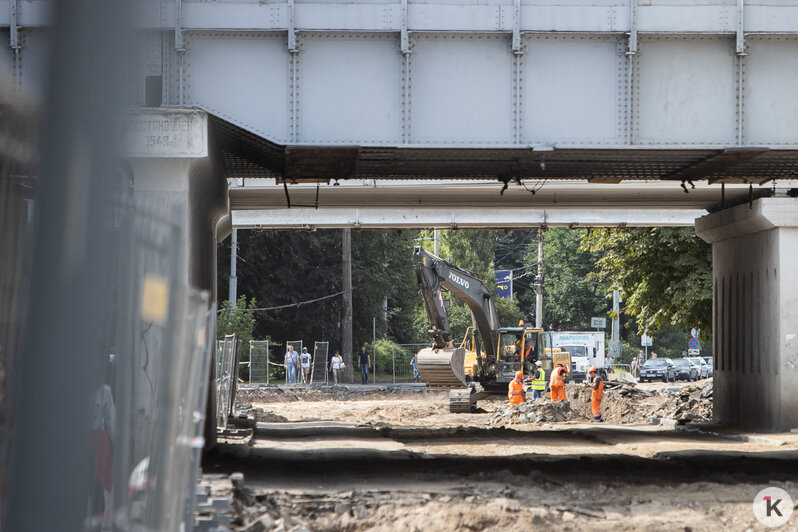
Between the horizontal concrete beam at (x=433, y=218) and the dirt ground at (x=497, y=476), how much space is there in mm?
6132

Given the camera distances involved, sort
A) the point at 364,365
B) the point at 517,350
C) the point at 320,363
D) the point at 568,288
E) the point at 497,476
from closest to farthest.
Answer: the point at 497,476, the point at 517,350, the point at 320,363, the point at 364,365, the point at 568,288

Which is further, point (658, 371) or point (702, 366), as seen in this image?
point (702, 366)

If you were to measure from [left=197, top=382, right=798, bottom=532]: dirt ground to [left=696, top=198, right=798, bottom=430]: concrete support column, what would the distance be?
1.05 metres

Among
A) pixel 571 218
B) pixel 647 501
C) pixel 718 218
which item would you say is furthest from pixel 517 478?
pixel 571 218

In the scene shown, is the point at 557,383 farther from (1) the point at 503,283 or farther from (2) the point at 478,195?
(1) the point at 503,283

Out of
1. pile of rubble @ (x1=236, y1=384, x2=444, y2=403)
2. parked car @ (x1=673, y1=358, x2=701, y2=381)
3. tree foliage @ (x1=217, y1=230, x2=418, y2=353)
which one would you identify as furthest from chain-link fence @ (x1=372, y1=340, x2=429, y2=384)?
parked car @ (x1=673, y1=358, x2=701, y2=381)

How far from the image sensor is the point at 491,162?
19203 millimetres

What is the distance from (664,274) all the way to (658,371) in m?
33.1

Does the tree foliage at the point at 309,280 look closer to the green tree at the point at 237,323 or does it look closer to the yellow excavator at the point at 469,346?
the green tree at the point at 237,323

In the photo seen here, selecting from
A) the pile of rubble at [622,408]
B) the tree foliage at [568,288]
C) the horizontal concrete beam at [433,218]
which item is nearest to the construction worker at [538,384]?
the pile of rubble at [622,408]

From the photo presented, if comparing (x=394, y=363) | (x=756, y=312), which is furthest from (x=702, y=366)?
(x=756, y=312)

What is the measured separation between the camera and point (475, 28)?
1628 centimetres

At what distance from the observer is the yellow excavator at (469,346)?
103 ft

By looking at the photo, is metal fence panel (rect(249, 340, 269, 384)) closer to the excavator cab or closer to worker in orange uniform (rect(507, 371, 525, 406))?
the excavator cab
